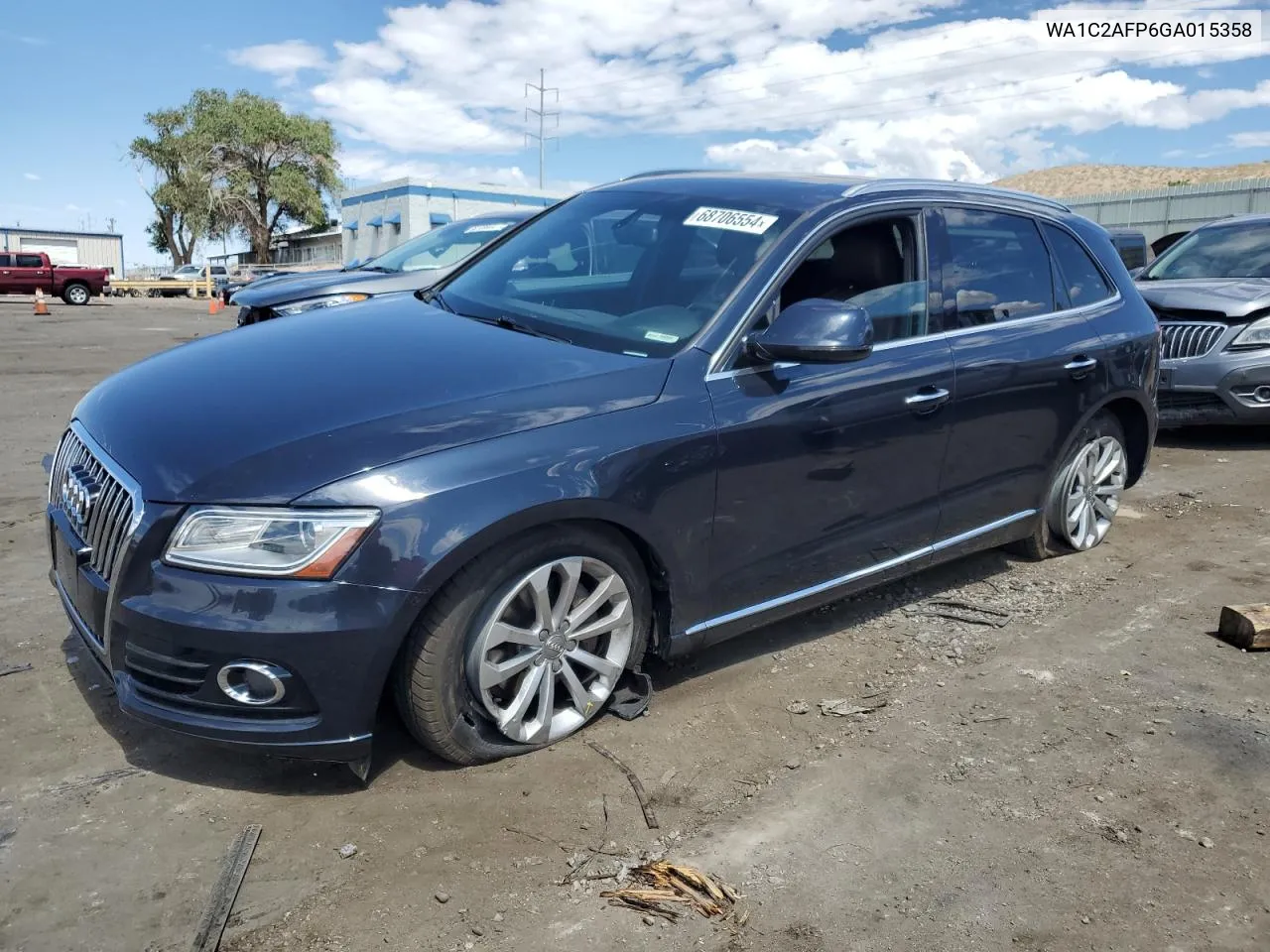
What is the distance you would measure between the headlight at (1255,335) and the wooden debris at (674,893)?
699cm

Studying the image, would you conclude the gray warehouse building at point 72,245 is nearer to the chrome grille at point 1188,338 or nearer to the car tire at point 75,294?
the car tire at point 75,294

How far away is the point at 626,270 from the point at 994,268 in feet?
5.55

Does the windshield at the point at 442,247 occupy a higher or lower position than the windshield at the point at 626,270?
higher

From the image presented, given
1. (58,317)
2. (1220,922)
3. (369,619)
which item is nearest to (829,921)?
(1220,922)

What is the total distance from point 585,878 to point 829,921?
0.62 meters

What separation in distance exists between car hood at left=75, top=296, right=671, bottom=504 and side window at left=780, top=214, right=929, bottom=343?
2.78ft

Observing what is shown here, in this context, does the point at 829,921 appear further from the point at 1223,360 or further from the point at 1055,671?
the point at 1223,360

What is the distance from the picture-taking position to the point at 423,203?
4328cm

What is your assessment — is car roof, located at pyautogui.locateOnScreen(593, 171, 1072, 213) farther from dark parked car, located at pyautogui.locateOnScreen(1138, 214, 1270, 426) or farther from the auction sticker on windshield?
dark parked car, located at pyautogui.locateOnScreen(1138, 214, 1270, 426)

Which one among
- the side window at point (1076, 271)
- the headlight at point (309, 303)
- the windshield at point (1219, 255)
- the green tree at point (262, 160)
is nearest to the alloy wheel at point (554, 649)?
the side window at point (1076, 271)

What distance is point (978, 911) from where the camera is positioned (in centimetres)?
258

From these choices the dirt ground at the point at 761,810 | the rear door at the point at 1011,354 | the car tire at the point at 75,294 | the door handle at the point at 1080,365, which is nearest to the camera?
the dirt ground at the point at 761,810

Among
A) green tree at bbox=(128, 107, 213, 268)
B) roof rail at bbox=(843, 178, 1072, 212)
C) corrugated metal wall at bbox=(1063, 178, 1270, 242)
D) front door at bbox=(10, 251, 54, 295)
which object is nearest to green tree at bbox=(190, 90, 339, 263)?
green tree at bbox=(128, 107, 213, 268)

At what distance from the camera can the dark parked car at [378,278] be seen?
8266mm
